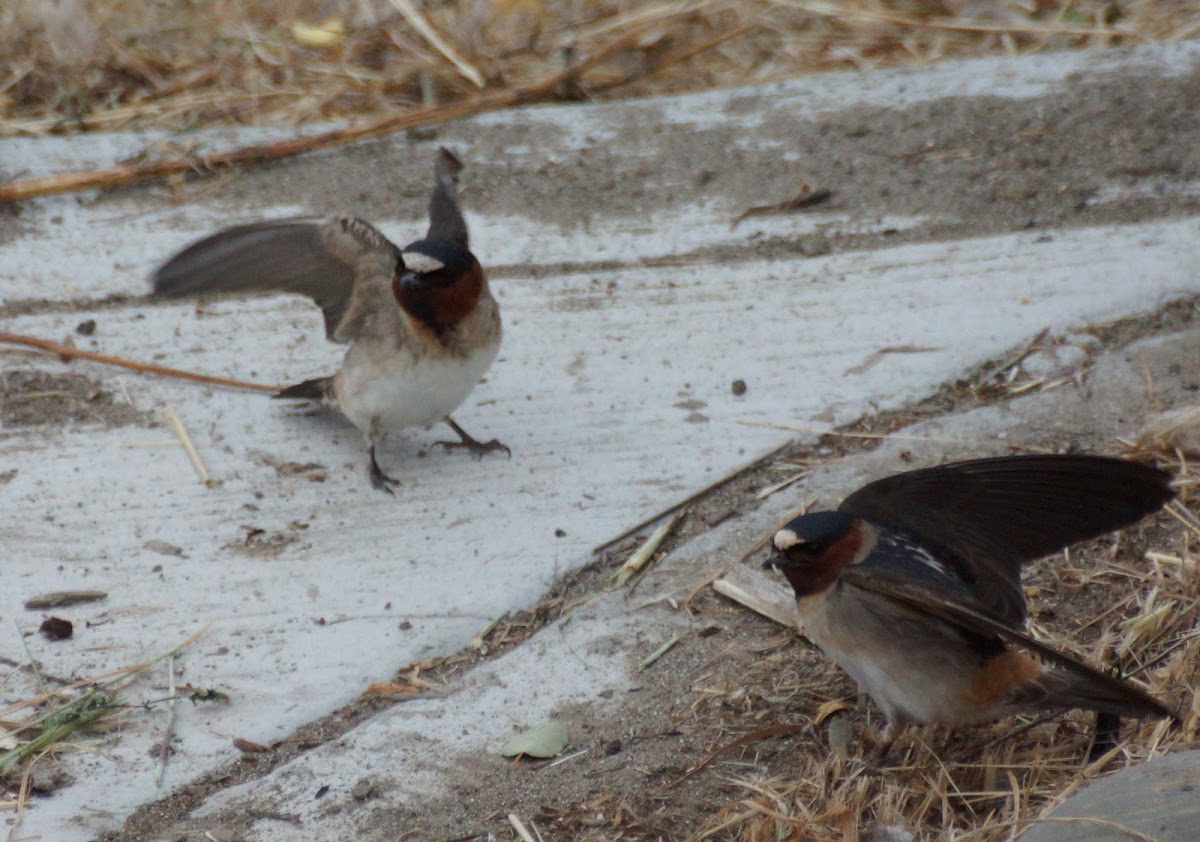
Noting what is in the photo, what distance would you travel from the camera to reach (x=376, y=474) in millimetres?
4734

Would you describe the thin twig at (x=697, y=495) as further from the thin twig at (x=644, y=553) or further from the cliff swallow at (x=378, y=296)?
the cliff swallow at (x=378, y=296)

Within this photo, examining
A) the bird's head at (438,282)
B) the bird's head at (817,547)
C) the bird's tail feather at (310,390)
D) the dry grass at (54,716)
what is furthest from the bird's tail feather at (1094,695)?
the bird's tail feather at (310,390)

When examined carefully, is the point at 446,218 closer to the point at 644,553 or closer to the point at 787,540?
the point at 644,553

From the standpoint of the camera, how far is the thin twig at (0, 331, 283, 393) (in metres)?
5.02

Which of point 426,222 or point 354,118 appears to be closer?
point 426,222

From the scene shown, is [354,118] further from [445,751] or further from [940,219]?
[445,751]

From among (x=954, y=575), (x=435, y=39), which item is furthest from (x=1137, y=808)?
(x=435, y=39)

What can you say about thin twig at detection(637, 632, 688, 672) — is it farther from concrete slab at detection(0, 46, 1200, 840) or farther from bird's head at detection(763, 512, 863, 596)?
bird's head at detection(763, 512, 863, 596)

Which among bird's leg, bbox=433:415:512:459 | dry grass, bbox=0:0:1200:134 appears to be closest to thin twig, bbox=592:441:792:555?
bird's leg, bbox=433:415:512:459

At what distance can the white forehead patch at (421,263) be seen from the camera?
4.59 m

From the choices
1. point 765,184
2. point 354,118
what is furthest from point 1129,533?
point 354,118

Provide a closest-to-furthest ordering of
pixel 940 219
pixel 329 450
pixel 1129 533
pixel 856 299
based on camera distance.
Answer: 1. pixel 1129 533
2. pixel 329 450
3. pixel 856 299
4. pixel 940 219

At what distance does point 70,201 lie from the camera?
589 centimetres

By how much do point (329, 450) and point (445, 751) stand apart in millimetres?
1604
